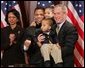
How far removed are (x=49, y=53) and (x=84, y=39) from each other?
671mm

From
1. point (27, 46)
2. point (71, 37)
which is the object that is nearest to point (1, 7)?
point (27, 46)

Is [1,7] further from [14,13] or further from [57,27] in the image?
[57,27]

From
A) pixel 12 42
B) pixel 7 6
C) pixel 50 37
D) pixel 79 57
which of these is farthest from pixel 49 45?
pixel 7 6

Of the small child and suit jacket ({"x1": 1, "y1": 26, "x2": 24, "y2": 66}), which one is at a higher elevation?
the small child

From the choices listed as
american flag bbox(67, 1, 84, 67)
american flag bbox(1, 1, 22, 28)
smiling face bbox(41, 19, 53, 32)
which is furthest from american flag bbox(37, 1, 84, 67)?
american flag bbox(1, 1, 22, 28)

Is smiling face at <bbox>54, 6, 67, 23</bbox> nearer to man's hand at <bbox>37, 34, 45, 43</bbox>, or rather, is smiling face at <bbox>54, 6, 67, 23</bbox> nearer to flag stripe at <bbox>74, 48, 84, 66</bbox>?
man's hand at <bbox>37, 34, 45, 43</bbox>

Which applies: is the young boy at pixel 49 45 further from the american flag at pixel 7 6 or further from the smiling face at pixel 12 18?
the american flag at pixel 7 6

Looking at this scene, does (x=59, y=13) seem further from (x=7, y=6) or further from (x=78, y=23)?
(x=7, y=6)

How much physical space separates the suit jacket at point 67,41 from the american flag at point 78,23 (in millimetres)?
554

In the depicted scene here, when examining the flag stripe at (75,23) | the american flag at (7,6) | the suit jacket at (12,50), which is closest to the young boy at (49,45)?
the suit jacket at (12,50)

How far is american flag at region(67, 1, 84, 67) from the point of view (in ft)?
12.5

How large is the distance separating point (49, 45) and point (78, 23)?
67 cm

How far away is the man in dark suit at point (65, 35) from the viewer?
10.6 ft

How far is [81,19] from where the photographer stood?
12.6ft
